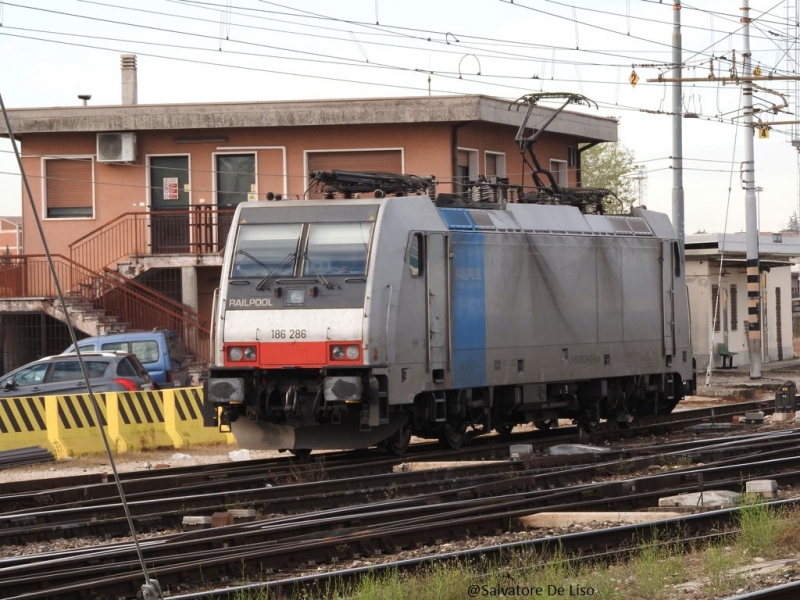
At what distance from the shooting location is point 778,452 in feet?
53.8

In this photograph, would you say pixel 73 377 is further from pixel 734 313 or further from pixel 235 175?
pixel 734 313

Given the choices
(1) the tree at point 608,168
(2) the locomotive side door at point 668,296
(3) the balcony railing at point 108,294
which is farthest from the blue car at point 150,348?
(1) the tree at point 608,168

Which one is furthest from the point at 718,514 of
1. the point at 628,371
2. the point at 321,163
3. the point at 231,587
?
the point at 321,163

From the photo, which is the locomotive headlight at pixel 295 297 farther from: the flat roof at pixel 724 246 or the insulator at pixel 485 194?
the flat roof at pixel 724 246

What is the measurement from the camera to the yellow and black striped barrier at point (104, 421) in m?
19.0

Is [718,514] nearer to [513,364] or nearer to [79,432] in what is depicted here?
[513,364]

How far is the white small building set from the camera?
40312 millimetres

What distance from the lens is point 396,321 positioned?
627 inches

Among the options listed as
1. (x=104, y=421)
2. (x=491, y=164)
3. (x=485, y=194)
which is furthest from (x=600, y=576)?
(x=491, y=164)

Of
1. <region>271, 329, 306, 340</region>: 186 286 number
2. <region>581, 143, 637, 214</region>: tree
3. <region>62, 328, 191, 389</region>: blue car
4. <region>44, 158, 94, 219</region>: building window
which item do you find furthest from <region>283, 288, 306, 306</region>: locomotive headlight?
<region>581, 143, 637, 214</region>: tree

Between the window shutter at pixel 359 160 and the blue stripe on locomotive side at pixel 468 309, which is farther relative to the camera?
the window shutter at pixel 359 160

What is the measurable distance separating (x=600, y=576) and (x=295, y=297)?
7.92 meters

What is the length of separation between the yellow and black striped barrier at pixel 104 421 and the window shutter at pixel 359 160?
1330cm

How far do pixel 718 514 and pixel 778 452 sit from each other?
5830 millimetres
